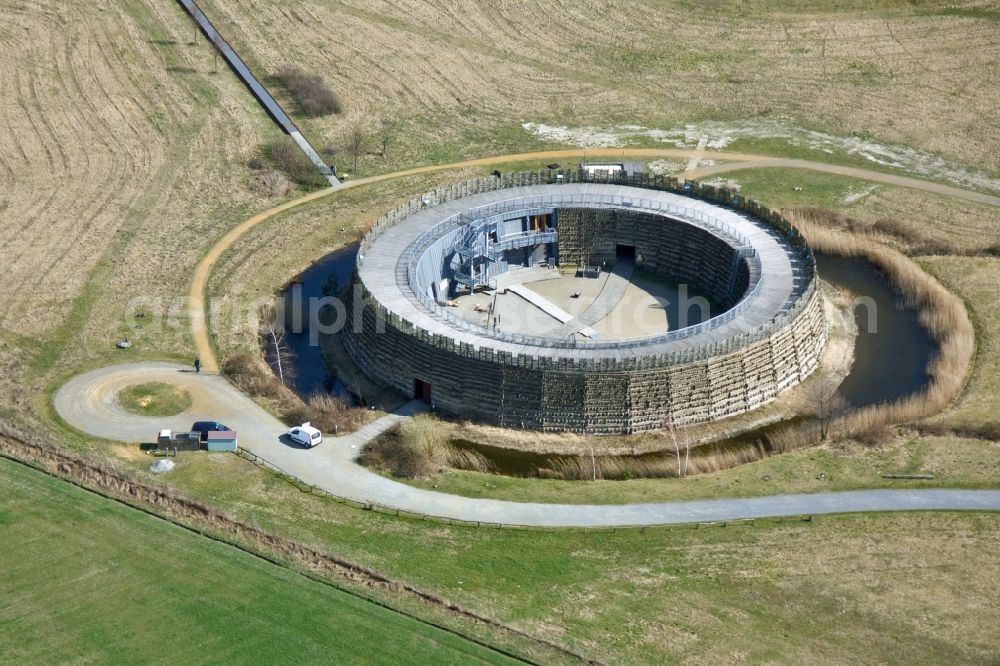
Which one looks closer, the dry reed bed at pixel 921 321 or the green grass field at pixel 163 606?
the green grass field at pixel 163 606

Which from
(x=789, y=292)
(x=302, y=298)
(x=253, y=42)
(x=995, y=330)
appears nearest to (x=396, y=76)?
(x=253, y=42)

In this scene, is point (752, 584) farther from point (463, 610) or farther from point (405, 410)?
point (405, 410)

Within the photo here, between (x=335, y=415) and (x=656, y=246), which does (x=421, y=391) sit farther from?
(x=656, y=246)

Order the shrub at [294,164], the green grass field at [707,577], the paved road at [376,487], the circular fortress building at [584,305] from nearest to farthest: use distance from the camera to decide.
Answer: the green grass field at [707,577] → the paved road at [376,487] → the circular fortress building at [584,305] → the shrub at [294,164]

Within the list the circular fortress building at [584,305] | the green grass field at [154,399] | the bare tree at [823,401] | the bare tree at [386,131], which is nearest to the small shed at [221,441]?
the green grass field at [154,399]

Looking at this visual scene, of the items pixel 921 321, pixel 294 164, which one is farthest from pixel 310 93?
pixel 921 321

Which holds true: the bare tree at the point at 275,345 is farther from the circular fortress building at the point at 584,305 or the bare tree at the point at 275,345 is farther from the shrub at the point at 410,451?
the shrub at the point at 410,451
